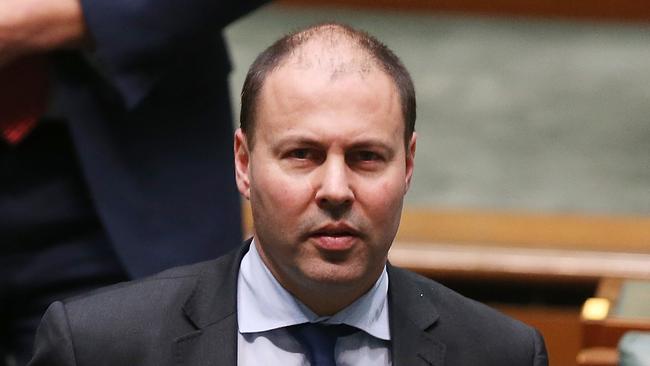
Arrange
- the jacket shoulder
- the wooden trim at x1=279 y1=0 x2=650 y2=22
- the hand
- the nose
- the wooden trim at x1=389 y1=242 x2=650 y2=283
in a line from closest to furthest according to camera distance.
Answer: the nose
the jacket shoulder
the hand
the wooden trim at x1=389 y1=242 x2=650 y2=283
the wooden trim at x1=279 y1=0 x2=650 y2=22

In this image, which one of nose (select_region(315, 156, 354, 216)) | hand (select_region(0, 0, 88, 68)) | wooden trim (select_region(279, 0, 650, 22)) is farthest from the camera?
wooden trim (select_region(279, 0, 650, 22))

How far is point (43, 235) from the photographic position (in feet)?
4.04

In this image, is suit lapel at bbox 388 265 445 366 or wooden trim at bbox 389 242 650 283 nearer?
suit lapel at bbox 388 265 445 366

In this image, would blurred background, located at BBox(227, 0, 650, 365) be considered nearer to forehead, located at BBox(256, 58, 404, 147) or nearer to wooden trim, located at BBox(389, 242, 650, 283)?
wooden trim, located at BBox(389, 242, 650, 283)

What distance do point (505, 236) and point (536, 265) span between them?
9 cm

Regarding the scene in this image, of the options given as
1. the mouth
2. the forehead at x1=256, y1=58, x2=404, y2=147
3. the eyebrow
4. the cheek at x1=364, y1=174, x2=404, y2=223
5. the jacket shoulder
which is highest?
the forehead at x1=256, y1=58, x2=404, y2=147

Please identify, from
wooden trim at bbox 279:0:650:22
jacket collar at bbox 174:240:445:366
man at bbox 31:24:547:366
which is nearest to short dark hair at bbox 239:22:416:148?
man at bbox 31:24:547:366

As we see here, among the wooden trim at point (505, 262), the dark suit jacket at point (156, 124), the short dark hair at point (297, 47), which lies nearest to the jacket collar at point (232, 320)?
the short dark hair at point (297, 47)

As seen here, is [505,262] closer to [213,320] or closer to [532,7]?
[213,320]

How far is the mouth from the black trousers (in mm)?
340

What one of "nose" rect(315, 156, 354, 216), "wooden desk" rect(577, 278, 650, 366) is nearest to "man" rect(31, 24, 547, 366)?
"nose" rect(315, 156, 354, 216)

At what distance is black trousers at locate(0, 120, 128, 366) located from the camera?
4.00ft

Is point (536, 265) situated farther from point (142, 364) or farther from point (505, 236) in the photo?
point (142, 364)

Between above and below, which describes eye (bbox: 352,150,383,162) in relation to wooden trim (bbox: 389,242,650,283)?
above
